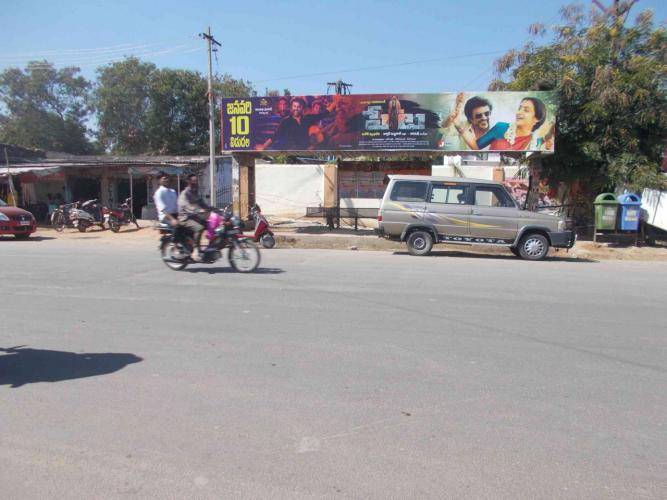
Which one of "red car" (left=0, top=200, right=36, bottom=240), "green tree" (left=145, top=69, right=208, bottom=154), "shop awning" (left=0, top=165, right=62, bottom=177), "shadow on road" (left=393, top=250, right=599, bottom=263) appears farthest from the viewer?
"green tree" (left=145, top=69, right=208, bottom=154)

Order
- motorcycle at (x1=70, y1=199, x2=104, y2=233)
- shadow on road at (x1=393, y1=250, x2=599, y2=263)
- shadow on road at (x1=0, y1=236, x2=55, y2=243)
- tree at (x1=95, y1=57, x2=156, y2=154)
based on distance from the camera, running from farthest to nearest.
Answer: tree at (x1=95, y1=57, x2=156, y2=154), motorcycle at (x1=70, y1=199, x2=104, y2=233), shadow on road at (x1=0, y1=236, x2=55, y2=243), shadow on road at (x1=393, y1=250, x2=599, y2=263)

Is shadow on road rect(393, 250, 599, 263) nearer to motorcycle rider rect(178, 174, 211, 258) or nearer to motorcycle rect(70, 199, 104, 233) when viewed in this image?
motorcycle rider rect(178, 174, 211, 258)

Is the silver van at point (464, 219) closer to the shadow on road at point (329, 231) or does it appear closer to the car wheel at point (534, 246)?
the car wheel at point (534, 246)

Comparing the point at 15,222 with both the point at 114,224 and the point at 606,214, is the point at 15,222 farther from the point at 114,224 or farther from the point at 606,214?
the point at 606,214

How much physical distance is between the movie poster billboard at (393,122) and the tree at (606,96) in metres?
1.32

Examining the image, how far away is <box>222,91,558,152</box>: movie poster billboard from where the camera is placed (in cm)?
1773

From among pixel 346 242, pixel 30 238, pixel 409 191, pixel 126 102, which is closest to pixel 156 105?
pixel 126 102

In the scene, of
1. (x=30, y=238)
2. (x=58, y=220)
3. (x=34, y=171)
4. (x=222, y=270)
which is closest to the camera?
(x=222, y=270)

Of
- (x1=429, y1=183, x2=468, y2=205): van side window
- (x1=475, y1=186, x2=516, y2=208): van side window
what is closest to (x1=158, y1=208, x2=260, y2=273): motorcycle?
(x1=429, y1=183, x2=468, y2=205): van side window

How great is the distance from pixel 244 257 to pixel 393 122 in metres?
10.6

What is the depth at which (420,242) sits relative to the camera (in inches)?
531

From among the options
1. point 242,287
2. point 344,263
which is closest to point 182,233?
point 242,287

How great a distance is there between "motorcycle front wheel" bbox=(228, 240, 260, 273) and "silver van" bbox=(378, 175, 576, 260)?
443 cm

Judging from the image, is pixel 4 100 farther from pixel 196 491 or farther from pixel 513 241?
pixel 196 491
